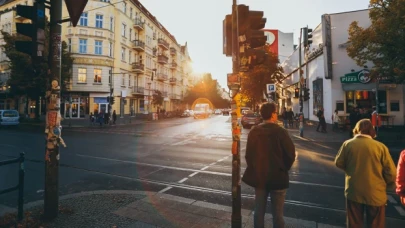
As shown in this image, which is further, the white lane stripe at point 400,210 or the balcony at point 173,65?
the balcony at point 173,65

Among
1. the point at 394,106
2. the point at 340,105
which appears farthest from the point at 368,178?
the point at 394,106

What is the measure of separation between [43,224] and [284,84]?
41.2 m

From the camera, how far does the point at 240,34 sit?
13.8 ft

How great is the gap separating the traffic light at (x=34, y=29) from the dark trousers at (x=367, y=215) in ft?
16.5

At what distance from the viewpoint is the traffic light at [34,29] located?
3.92 metres

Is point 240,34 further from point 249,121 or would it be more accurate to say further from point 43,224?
point 249,121

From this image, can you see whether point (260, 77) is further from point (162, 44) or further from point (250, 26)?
point (250, 26)

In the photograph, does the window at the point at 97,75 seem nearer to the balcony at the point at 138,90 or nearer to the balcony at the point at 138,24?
the balcony at the point at 138,90

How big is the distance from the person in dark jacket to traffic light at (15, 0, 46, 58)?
11.8 feet

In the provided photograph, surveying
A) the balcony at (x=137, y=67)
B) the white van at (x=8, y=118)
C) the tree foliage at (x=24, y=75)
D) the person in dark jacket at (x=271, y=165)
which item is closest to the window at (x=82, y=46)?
the tree foliage at (x=24, y=75)

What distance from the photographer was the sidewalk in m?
3.97

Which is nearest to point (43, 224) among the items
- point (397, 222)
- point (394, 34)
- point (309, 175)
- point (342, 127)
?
point (397, 222)

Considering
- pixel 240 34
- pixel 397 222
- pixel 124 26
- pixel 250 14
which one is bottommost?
pixel 397 222

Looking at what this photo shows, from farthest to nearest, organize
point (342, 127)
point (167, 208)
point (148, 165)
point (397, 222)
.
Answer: point (342, 127)
point (148, 165)
point (167, 208)
point (397, 222)
